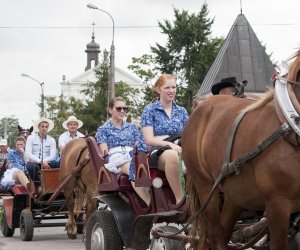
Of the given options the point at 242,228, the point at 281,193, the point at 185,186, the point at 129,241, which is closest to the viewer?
Answer: the point at 281,193

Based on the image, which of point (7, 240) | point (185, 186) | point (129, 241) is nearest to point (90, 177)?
point (7, 240)

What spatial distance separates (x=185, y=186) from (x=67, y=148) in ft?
18.5

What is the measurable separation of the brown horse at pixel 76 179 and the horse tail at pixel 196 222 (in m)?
4.50

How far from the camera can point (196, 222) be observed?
21.1 ft

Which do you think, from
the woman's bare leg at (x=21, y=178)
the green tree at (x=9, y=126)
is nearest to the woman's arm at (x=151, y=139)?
the woman's bare leg at (x=21, y=178)

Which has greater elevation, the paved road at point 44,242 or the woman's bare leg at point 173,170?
the woman's bare leg at point 173,170

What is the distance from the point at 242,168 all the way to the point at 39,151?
7.80 m

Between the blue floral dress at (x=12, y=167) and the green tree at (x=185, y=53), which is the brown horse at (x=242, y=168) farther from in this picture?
the green tree at (x=185, y=53)

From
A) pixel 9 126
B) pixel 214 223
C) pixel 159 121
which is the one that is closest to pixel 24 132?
pixel 159 121

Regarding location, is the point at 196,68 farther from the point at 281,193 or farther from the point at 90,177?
the point at 281,193

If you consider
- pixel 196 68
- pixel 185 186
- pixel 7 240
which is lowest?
pixel 7 240

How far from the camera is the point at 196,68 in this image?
61938 mm

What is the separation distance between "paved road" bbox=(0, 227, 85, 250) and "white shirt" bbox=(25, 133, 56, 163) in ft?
4.22

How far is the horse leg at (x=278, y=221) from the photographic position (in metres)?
5.01
